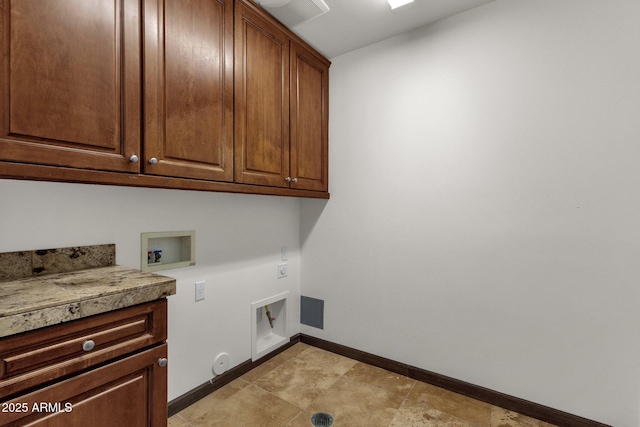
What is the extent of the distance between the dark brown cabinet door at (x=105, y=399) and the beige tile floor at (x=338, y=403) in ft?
2.33

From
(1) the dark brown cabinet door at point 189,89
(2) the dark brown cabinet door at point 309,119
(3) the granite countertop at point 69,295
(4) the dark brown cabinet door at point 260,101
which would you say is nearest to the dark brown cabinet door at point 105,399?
(3) the granite countertop at point 69,295

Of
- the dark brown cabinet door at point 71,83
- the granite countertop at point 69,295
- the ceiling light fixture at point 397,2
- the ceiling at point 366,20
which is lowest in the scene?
the granite countertop at point 69,295

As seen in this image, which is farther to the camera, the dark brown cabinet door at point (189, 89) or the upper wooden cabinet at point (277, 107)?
the upper wooden cabinet at point (277, 107)

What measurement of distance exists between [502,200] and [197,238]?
74.3 inches

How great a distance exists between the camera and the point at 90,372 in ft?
3.20

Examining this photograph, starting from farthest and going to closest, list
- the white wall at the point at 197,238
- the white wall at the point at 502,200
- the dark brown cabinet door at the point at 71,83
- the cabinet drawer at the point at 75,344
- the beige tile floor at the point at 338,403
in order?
the beige tile floor at the point at 338,403 → the white wall at the point at 502,200 → the white wall at the point at 197,238 → the dark brown cabinet door at the point at 71,83 → the cabinet drawer at the point at 75,344

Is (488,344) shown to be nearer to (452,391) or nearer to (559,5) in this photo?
(452,391)

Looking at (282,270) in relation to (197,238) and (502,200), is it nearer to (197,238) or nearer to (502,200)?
(197,238)

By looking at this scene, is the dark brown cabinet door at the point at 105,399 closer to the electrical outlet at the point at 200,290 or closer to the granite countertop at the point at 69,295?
the granite countertop at the point at 69,295

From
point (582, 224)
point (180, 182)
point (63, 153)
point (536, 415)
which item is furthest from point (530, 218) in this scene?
point (63, 153)

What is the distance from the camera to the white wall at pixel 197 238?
1317 mm

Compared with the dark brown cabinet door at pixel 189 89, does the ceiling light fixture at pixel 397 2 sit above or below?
above

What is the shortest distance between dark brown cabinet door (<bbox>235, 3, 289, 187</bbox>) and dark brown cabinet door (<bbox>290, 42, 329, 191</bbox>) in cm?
9

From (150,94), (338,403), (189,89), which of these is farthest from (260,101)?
(338,403)
